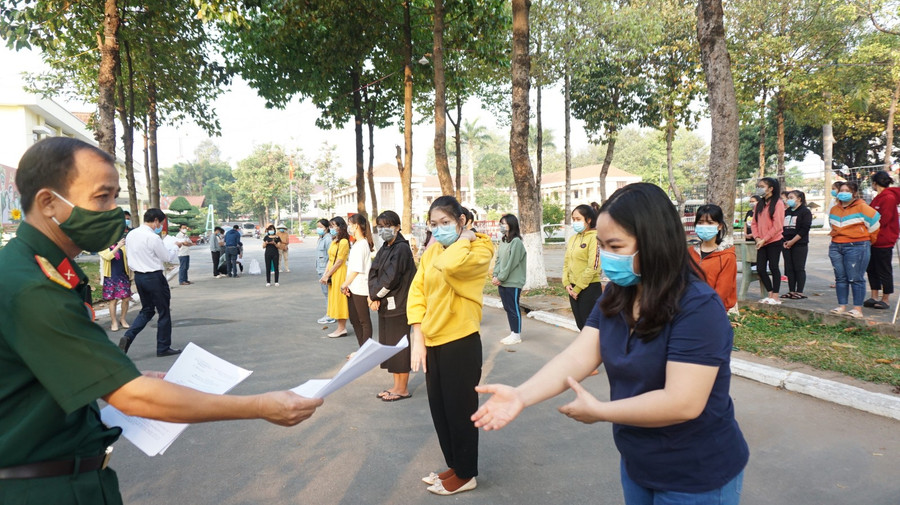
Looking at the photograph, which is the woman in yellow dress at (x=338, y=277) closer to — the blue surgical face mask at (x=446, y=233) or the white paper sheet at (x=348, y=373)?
the blue surgical face mask at (x=446, y=233)

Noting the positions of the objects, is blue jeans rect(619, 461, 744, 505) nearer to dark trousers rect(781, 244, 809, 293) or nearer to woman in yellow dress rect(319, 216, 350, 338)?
woman in yellow dress rect(319, 216, 350, 338)

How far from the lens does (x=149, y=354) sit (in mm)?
7336

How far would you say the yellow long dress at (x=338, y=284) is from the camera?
326 inches

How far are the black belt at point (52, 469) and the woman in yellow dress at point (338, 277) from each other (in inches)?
261

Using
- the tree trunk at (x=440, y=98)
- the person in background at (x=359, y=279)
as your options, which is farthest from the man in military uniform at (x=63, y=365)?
the tree trunk at (x=440, y=98)

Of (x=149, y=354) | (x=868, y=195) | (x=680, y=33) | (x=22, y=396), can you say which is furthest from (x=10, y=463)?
(x=680, y=33)

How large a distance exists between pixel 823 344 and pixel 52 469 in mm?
7100

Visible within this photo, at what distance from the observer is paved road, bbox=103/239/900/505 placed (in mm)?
3406

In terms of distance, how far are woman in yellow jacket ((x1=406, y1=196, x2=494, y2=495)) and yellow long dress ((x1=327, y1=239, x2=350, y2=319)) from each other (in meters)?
4.62

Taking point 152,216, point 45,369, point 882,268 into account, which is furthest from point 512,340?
point 45,369

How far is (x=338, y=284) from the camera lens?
839 centimetres

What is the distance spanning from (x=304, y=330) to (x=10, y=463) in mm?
7636

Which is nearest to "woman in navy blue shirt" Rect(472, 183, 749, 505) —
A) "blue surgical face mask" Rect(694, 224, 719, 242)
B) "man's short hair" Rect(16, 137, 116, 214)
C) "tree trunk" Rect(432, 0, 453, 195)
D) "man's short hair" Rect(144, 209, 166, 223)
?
"man's short hair" Rect(16, 137, 116, 214)

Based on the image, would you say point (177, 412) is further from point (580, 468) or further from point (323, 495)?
point (580, 468)
